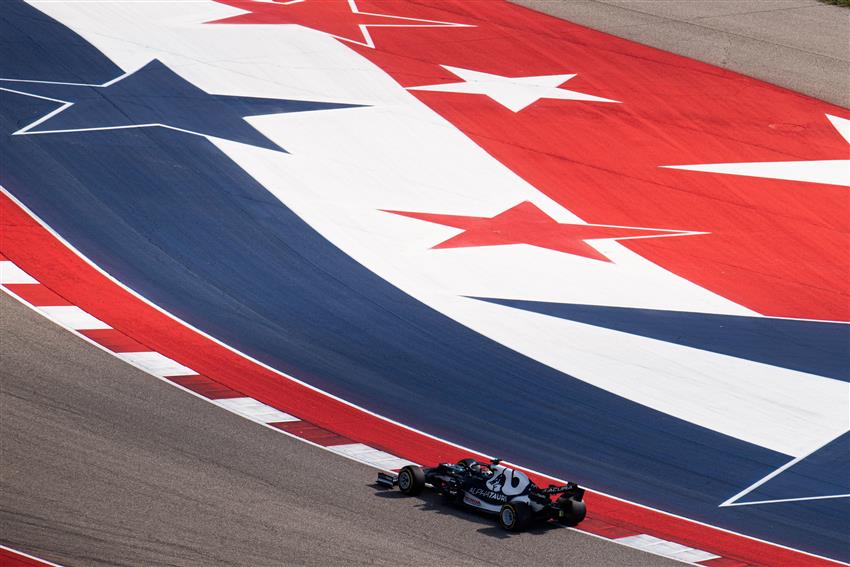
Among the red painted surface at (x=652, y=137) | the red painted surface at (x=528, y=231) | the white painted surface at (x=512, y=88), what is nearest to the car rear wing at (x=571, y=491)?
the red painted surface at (x=652, y=137)

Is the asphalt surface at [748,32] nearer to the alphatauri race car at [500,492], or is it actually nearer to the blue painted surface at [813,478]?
the blue painted surface at [813,478]

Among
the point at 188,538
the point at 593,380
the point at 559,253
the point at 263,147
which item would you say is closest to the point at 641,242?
the point at 559,253

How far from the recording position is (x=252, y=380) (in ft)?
47.8

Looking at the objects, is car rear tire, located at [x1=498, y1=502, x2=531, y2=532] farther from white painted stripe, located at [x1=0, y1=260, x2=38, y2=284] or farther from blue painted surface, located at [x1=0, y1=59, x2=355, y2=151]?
blue painted surface, located at [x1=0, y1=59, x2=355, y2=151]

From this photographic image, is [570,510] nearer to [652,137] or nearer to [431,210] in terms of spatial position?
[431,210]

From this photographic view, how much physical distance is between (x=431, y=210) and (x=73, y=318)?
6.45 metres

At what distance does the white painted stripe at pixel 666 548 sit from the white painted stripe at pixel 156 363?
594 centimetres

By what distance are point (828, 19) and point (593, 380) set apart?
16.3 metres

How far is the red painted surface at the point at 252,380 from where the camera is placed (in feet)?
39.6

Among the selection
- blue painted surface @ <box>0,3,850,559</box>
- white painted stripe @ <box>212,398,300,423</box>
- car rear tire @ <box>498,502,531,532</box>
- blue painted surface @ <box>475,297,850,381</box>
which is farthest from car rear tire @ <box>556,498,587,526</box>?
blue painted surface @ <box>475,297,850,381</box>

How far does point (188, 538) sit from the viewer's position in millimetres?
10531

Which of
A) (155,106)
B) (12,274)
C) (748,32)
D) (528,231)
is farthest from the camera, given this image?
(748,32)

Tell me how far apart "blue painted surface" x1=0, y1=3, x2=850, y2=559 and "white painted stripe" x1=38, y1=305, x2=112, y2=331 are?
1.04 metres

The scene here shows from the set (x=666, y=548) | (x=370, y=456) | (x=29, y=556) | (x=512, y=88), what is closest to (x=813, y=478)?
(x=666, y=548)
